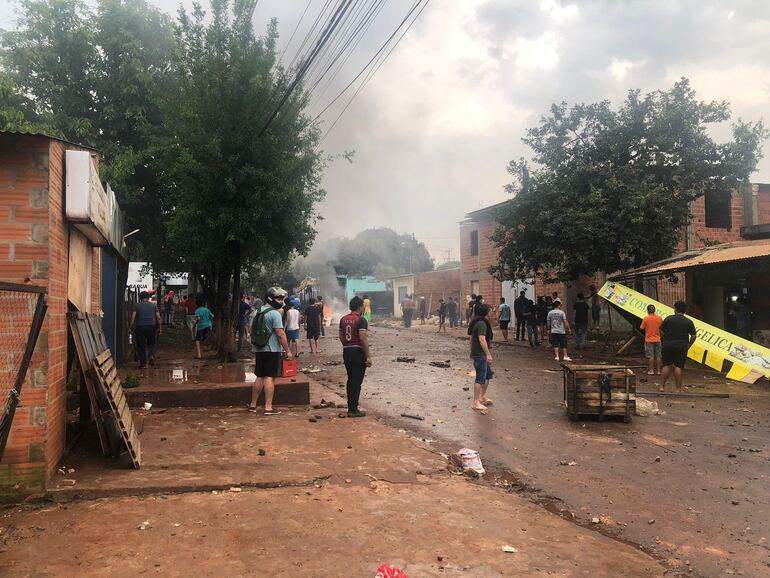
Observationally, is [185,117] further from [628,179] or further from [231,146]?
[628,179]

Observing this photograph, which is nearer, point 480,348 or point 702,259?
point 480,348

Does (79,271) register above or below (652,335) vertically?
above

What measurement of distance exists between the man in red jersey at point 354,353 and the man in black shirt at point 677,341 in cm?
598

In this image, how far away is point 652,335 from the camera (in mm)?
12625

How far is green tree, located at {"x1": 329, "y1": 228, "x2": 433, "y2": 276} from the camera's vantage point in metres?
71.1

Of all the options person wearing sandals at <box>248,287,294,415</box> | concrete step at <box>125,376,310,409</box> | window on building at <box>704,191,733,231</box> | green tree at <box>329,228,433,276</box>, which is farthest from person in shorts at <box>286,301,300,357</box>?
green tree at <box>329,228,433,276</box>

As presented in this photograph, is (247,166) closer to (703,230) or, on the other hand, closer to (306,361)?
(306,361)

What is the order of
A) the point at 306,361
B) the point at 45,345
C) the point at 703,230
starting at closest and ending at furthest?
the point at 45,345 → the point at 306,361 → the point at 703,230

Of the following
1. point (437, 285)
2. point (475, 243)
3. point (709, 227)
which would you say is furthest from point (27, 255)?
point (437, 285)

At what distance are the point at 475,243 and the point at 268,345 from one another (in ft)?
86.2

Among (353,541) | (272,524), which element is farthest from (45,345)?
(353,541)

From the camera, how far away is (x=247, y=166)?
1305 cm

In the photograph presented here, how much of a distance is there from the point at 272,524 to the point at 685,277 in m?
21.2

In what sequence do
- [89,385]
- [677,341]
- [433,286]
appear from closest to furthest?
[89,385] < [677,341] < [433,286]
